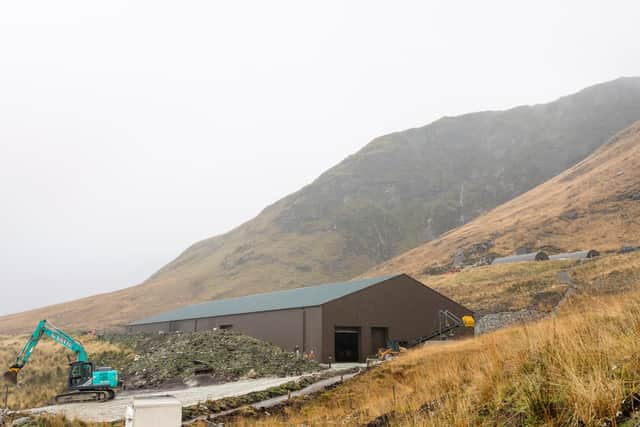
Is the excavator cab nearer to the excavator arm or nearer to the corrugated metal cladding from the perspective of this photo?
the excavator arm

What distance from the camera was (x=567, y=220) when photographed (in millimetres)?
94125

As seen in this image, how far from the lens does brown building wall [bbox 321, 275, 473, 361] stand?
1526 inches

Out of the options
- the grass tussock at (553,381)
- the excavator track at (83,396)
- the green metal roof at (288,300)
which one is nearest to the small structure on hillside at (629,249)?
the green metal roof at (288,300)

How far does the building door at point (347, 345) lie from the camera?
39844 millimetres

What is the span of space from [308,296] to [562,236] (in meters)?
61.6

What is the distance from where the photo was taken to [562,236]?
89.0 m

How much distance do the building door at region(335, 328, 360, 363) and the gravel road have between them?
10468mm

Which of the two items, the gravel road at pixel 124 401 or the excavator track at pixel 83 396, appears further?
the excavator track at pixel 83 396

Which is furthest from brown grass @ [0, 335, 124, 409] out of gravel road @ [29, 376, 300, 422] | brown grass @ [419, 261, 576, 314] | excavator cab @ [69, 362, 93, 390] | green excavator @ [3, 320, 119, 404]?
brown grass @ [419, 261, 576, 314]

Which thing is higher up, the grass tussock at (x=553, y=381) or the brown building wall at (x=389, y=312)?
the grass tussock at (x=553, y=381)

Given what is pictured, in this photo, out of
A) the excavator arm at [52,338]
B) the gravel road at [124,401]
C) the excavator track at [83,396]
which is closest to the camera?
the gravel road at [124,401]

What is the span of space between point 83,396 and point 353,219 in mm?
141597

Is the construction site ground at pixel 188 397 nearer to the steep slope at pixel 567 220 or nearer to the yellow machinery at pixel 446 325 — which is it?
the yellow machinery at pixel 446 325

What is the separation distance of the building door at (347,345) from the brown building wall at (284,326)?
2322mm
